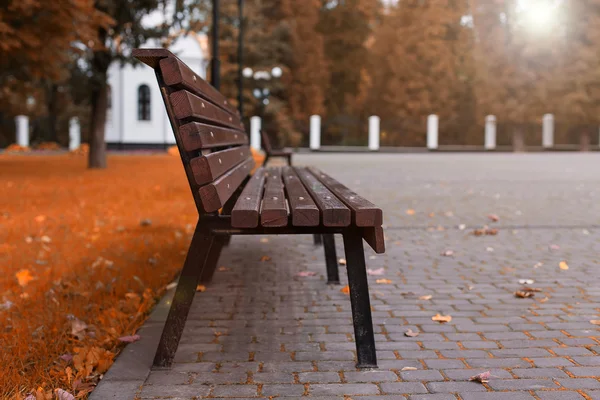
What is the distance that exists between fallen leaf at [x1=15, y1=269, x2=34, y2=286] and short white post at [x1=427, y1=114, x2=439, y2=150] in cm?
3904

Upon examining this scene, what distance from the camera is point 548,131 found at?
141ft

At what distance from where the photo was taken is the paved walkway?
2.89m

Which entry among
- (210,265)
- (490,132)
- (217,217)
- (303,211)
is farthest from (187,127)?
(490,132)

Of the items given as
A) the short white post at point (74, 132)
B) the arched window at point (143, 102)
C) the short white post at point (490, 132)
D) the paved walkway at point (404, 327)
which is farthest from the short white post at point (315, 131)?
the paved walkway at point (404, 327)

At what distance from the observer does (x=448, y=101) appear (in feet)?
143

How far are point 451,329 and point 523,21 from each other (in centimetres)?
4082

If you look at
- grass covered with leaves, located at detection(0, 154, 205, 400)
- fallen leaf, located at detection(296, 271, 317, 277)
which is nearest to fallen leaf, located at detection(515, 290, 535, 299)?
fallen leaf, located at detection(296, 271, 317, 277)

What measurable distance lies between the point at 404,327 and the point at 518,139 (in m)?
41.5

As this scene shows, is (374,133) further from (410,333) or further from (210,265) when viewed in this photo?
(410,333)

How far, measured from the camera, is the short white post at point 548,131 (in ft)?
141

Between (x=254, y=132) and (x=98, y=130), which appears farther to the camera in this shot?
(x=254, y=132)

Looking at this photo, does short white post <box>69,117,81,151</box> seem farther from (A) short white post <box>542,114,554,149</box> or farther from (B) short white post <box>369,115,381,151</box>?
(A) short white post <box>542,114,554,149</box>

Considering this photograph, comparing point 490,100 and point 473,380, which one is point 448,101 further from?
point 473,380

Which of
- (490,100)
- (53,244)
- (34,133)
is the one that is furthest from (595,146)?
(53,244)
